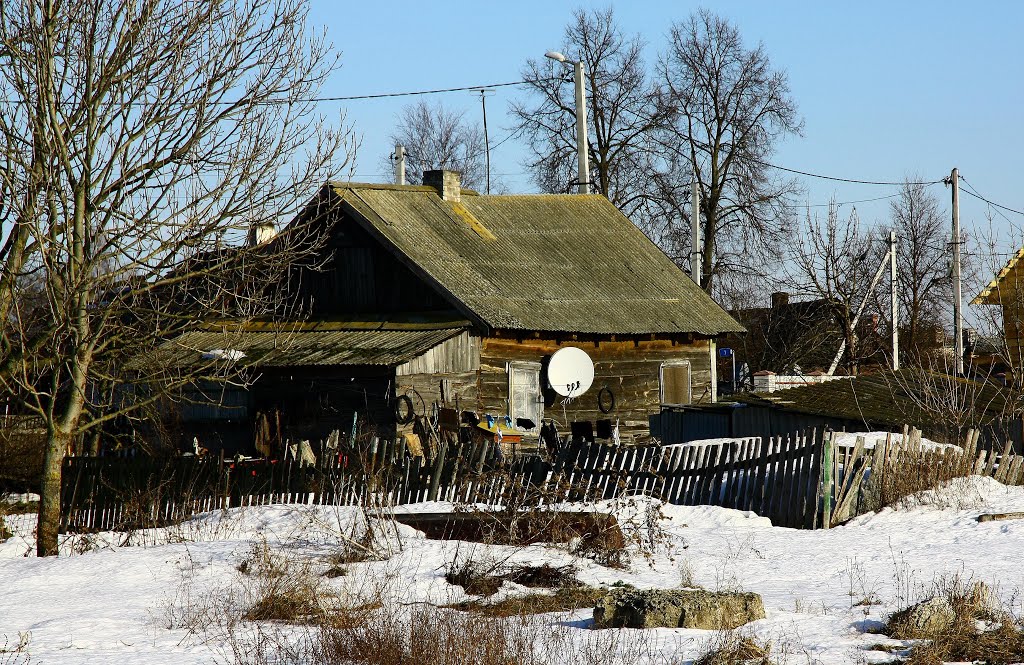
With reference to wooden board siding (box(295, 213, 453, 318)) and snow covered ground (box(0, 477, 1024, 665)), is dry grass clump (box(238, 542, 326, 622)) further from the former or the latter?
wooden board siding (box(295, 213, 453, 318))

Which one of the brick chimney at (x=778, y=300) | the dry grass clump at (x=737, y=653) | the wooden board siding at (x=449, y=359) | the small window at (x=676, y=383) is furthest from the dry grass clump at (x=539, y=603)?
the brick chimney at (x=778, y=300)

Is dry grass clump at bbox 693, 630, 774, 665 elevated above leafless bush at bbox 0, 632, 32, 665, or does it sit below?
above

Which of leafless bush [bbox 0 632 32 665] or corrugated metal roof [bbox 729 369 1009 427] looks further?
corrugated metal roof [bbox 729 369 1009 427]

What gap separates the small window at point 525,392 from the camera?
983 inches

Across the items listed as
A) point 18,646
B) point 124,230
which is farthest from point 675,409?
point 18,646

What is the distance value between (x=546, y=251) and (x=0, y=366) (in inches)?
699

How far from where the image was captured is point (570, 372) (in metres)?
25.6

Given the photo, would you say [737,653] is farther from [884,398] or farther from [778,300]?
[778,300]

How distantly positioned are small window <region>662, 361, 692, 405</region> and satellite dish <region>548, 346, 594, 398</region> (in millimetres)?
2756

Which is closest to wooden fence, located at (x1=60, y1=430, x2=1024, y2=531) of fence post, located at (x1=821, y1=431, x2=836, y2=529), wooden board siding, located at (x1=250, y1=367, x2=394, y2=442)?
fence post, located at (x1=821, y1=431, x2=836, y2=529)

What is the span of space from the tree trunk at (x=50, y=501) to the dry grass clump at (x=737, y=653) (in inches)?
297

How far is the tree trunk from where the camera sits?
39.1 ft

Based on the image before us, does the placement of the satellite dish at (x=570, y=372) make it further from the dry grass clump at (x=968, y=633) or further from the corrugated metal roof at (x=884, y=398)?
the dry grass clump at (x=968, y=633)

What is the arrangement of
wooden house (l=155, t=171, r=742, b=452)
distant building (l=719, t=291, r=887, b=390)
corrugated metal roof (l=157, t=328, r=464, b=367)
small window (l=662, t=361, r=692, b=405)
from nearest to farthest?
1. corrugated metal roof (l=157, t=328, r=464, b=367)
2. wooden house (l=155, t=171, r=742, b=452)
3. small window (l=662, t=361, r=692, b=405)
4. distant building (l=719, t=291, r=887, b=390)
